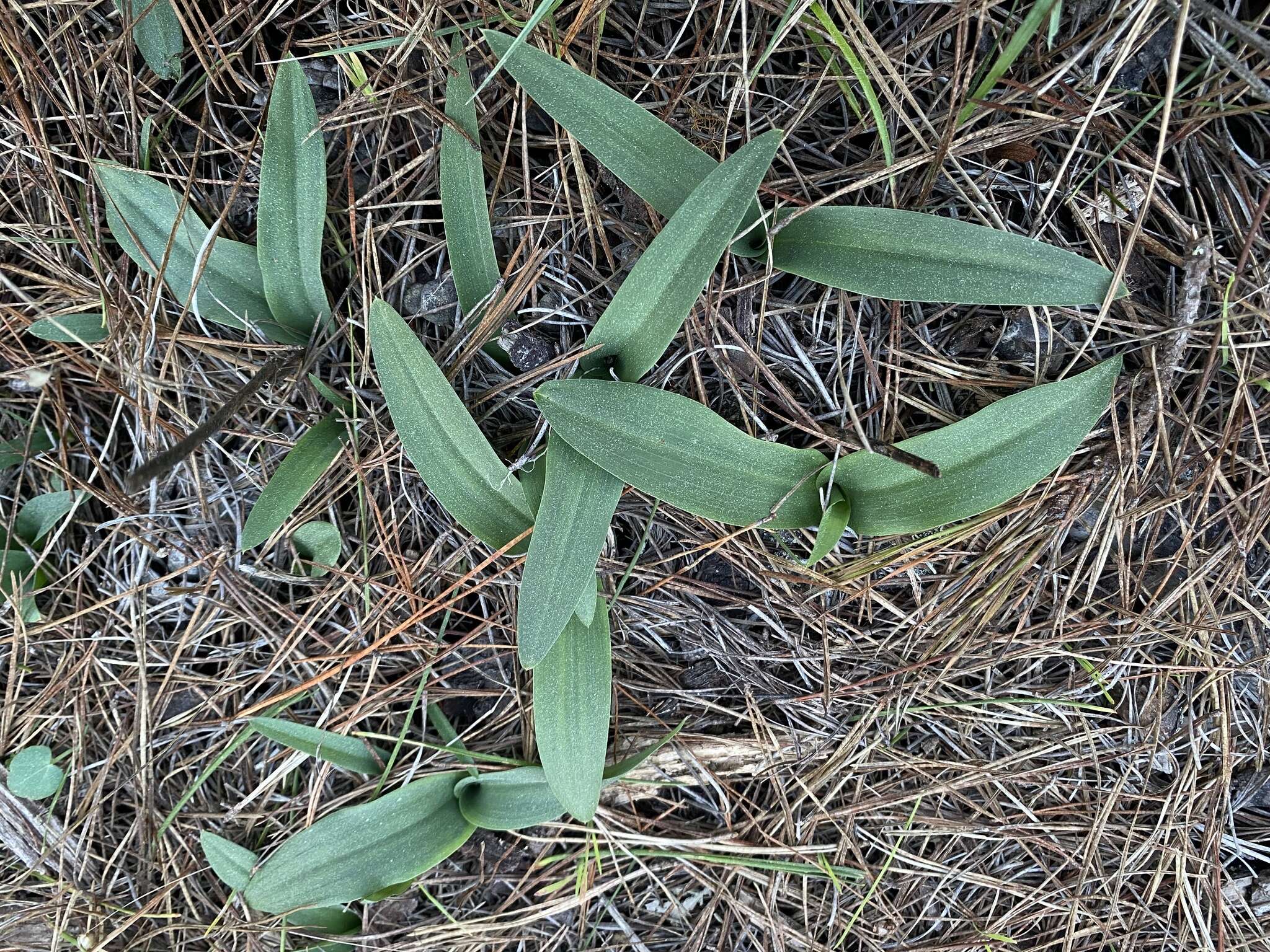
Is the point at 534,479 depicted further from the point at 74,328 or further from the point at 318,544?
the point at 74,328

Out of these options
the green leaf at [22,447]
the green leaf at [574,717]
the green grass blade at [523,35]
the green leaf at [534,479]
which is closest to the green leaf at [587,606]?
the green leaf at [574,717]

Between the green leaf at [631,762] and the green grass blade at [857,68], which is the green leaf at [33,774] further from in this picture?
the green grass blade at [857,68]

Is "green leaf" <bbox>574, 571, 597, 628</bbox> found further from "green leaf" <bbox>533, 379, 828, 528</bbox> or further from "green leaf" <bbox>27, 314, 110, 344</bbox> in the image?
"green leaf" <bbox>27, 314, 110, 344</bbox>

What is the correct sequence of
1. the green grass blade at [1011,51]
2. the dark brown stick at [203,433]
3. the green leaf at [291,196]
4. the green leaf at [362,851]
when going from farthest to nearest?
1. the green leaf at [362,851]
2. the green leaf at [291,196]
3. the green grass blade at [1011,51]
4. the dark brown stick at [203,433]

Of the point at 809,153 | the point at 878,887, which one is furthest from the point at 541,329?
the point at 878,887

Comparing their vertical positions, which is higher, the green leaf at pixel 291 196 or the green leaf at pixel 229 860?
the green leaf at pixel 291 196

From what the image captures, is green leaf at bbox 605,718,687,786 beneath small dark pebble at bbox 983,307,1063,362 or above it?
beneath

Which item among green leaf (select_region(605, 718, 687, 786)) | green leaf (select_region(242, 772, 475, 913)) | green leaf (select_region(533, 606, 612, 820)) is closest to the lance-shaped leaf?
green leaf (select_region(533, 606, 612, 820))
